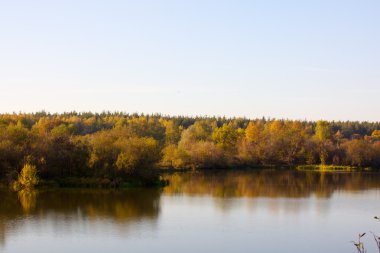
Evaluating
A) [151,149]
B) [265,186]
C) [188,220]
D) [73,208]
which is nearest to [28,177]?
[73,208]

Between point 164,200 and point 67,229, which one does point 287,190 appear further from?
point 67,229

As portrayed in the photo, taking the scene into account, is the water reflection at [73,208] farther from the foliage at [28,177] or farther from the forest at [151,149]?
the forest at [151,149]

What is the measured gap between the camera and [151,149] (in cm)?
4534

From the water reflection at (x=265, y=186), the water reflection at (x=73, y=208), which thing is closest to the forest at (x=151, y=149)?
the water reflection at (x=73, y=208)

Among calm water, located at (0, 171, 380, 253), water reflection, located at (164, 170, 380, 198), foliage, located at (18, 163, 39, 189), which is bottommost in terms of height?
water reflection, located at (164, 170, 380, 198)

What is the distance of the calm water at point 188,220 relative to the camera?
2308cm

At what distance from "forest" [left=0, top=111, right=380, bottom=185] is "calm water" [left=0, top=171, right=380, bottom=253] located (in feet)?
12.8

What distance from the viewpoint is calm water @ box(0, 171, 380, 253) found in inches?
909

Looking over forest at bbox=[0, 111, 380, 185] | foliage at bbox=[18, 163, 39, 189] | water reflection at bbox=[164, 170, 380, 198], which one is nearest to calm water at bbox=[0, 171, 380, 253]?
water reflection at bbox=[164, 170, 380, 198]

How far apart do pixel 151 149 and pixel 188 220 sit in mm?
16794

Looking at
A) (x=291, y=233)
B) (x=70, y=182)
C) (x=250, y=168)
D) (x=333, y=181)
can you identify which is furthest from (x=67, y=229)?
(x=250, y=168)

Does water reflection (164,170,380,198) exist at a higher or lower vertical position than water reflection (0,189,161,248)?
lower

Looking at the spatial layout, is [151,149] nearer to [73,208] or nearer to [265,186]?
[265,186]

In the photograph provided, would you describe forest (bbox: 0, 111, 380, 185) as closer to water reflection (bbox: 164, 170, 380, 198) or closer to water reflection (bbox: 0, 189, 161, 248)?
water reflection (bbox: 0, 189, 161, 248)
